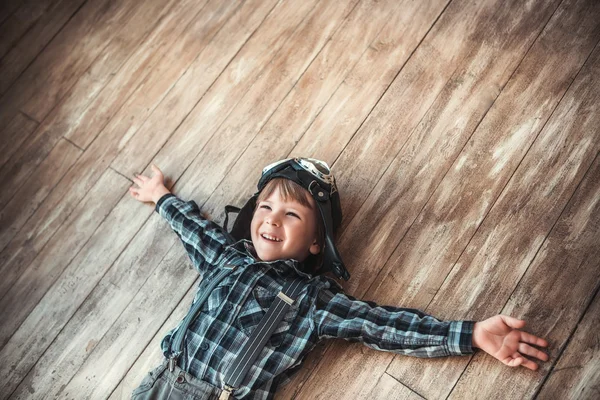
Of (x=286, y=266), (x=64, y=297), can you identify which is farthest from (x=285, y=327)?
(x=64, y=297)

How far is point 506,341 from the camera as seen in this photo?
1.23 meters

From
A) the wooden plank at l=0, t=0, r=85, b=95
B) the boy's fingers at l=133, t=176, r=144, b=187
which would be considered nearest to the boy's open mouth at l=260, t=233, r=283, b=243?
the boy's fingers at l=133, t=176, r=144, b=187

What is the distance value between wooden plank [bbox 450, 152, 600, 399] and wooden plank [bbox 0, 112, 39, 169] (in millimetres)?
1621

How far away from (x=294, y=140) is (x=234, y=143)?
0.20m

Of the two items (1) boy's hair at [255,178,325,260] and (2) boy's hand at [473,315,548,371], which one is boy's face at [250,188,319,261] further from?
(2) boy's hand at [473,315,548,371]

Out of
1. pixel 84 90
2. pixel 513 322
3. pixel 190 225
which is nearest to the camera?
pixel 513 322

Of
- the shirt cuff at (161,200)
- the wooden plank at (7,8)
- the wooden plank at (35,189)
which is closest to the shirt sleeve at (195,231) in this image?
the shirt cuff at (161,200)

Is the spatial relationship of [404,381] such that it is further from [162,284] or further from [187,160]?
[187,160]

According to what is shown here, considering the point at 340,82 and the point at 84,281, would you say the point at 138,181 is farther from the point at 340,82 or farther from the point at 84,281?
the point at 340,82

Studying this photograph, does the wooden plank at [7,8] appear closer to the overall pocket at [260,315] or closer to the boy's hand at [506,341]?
the overall pocket at [260,315]

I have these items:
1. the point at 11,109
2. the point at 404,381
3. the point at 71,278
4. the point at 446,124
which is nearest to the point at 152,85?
the point at 11,109

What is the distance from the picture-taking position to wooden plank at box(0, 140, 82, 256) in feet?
5.81

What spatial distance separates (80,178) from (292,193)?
819 mm

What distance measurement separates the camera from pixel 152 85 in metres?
1.84
